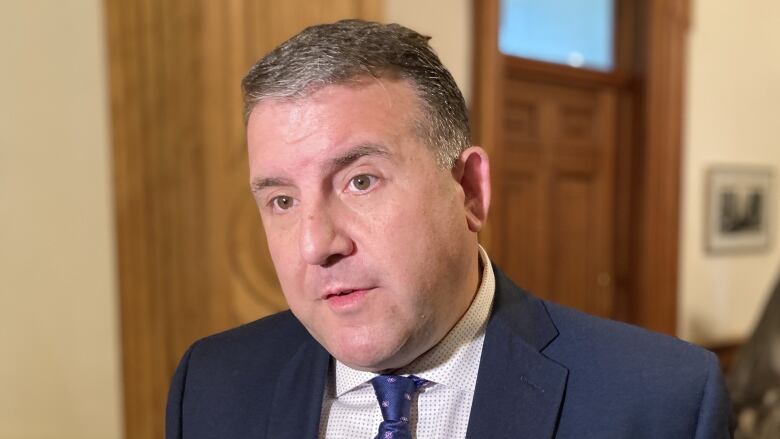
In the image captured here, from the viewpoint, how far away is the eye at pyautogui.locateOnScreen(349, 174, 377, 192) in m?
0.96

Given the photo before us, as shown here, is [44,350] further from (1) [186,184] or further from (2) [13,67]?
(2) [13,67]

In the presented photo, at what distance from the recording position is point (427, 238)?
97 cm

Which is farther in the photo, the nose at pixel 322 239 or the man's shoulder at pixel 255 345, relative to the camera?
the man's shoulder at pixel 255 345

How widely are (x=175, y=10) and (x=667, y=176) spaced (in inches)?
117

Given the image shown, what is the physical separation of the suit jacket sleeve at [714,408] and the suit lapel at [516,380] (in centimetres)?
21

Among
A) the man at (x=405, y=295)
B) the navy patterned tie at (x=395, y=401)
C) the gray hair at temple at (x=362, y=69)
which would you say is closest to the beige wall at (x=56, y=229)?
the man at (x=405, y=295)

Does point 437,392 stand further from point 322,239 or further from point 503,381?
point 322,239

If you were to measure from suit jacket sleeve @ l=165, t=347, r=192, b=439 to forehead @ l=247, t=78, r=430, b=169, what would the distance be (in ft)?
1.81

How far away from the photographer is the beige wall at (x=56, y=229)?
1.83 m

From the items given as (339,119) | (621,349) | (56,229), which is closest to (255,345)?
(339,119)

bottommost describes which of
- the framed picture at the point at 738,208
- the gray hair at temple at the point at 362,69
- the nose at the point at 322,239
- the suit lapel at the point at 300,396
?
the framed picture at the point at 738,208

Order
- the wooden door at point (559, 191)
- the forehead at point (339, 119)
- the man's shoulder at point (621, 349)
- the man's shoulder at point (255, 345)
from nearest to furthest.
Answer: the forehead at point (339, 119) → the man's shoulder at point (621, 349) → the man's shoulder at point (255, 345) → the wooden door at point (559, 191)

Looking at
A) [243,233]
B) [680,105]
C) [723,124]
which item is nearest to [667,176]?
[680,105]

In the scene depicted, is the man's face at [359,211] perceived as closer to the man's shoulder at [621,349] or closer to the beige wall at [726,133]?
the man's shoulder at [621,349]
